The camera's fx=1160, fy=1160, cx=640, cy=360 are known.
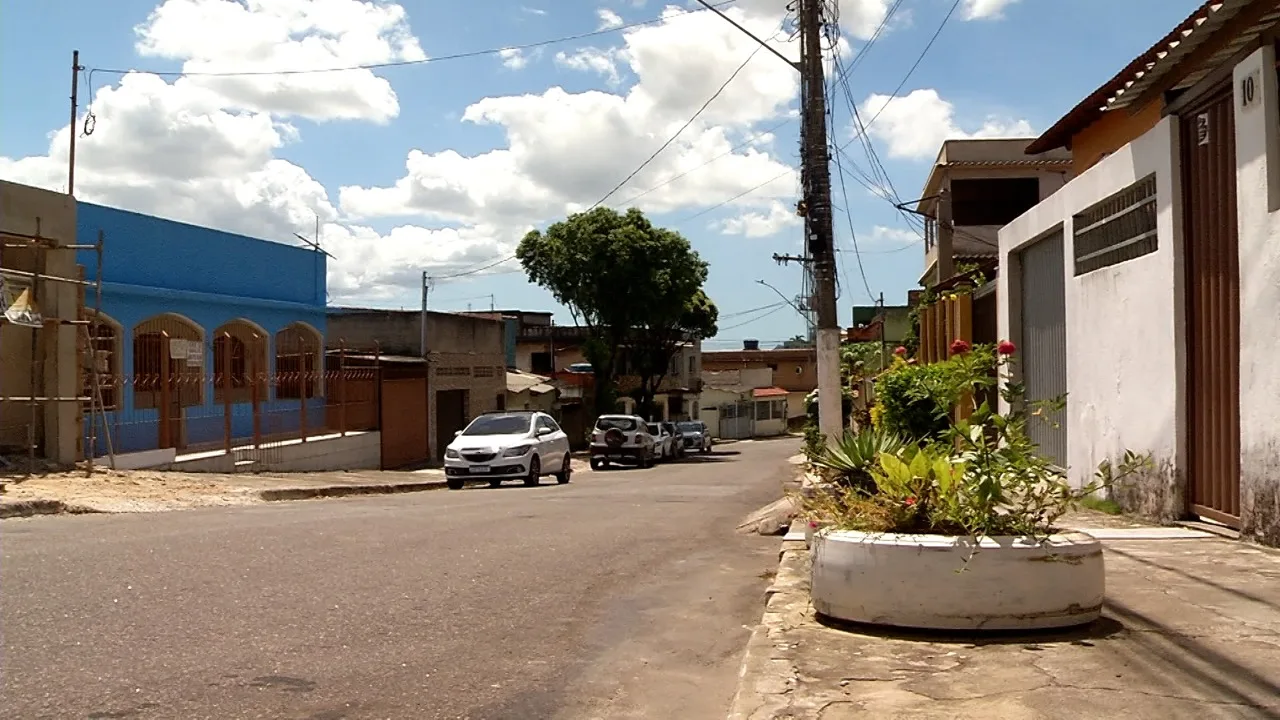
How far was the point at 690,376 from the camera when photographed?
234 feet

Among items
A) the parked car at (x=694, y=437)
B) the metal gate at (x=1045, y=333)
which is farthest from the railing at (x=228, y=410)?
the parked car at (x=694, y=437)

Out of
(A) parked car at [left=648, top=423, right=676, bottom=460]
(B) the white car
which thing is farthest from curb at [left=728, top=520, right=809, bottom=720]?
(A) parked car at [left=648, top=423, right=676, bottom=460]

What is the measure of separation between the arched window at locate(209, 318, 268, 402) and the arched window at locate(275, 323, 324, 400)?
627mm

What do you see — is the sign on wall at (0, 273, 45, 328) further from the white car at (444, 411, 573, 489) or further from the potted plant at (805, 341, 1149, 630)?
the potted plant at (805, 341, 1149, 630)

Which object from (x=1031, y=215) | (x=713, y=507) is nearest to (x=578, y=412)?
(x=713, y=507)

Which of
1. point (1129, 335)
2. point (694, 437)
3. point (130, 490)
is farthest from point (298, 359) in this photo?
point (694, 437)

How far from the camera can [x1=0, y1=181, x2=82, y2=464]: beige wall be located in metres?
18.1

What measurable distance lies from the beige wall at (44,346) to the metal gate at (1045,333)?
47.7 feet

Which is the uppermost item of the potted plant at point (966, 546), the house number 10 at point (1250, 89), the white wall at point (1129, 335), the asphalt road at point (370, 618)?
the house number 10 at point (1250, 89)

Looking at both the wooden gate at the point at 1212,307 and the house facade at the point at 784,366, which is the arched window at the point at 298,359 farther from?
the house facade at the point at 784,366

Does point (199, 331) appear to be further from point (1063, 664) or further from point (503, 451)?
point (1063, 664)

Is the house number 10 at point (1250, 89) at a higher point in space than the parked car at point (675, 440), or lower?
higher

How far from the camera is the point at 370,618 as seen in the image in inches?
292

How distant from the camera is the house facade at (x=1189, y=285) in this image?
831 cm
